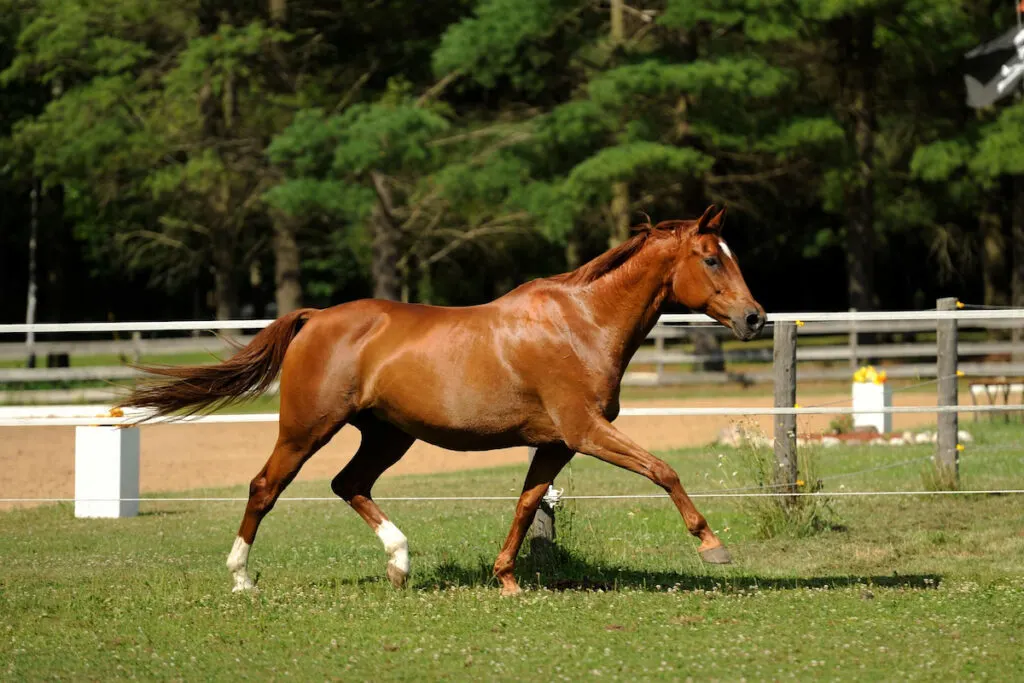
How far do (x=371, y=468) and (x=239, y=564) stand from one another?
0.98 m

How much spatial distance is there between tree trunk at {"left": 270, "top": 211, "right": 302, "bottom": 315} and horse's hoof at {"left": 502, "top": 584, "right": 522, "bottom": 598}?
949 inches

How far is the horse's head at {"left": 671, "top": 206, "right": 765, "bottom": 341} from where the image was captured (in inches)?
293

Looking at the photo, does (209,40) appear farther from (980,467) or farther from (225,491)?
(980,467)

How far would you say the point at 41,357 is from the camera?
34.8 m

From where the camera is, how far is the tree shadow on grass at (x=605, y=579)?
26.6ft

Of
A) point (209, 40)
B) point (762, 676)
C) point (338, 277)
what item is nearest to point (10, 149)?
point (209, 40)

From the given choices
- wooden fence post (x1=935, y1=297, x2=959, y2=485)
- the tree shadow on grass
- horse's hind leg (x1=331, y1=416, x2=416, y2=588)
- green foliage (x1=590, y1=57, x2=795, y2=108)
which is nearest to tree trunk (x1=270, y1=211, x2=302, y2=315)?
green foliage (x1=590, y1=57, x2=795, y2=108)

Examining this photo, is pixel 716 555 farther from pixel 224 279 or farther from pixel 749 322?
pixel 224 279

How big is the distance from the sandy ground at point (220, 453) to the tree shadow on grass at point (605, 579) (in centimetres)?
277

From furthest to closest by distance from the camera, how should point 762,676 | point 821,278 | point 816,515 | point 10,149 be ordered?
point 821,278 < point 10,149 < point 816,515 < point 762,676

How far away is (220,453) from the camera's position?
689 inches

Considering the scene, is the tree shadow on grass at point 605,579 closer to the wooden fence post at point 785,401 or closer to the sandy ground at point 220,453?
the wooden fence post at point 785,401

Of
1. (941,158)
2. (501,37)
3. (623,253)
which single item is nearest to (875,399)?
(623,253)

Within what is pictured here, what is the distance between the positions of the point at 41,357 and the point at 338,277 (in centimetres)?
1494
